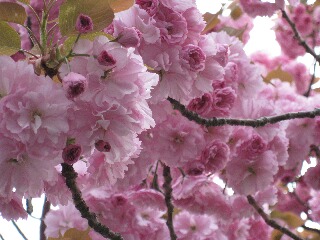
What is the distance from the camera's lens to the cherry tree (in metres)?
1.04

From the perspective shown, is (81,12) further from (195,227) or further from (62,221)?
(195,227)

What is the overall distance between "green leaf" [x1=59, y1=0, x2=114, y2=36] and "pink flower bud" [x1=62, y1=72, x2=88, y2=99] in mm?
176

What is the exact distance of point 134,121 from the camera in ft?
3.52

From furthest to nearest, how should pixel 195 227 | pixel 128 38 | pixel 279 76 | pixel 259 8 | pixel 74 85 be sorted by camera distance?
pixel 279 76, pixel 259 8, pixel 195 227, pixel 128 38, pixel 74 85

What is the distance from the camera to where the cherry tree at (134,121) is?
1044mm

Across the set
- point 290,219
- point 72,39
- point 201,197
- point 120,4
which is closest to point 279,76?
point 290,219

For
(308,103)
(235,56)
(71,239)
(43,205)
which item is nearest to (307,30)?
(308,103)

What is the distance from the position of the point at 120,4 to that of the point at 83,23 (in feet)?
0.58

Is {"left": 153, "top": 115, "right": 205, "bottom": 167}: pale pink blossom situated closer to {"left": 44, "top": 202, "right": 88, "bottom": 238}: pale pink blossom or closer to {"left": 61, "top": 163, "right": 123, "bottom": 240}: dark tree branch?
{"left": 61, "top": 163, "right": 123, "bottom": 240}: dark tree branch

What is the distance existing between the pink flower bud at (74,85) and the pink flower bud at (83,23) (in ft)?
0.39

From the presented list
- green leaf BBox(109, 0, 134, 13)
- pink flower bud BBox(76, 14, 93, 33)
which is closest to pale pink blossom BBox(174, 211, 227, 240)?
green leaf BBox(109, 0, 134, 13)

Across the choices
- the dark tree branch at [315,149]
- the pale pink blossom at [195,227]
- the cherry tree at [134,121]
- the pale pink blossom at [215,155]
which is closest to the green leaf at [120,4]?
the cherry tree at [134,121]

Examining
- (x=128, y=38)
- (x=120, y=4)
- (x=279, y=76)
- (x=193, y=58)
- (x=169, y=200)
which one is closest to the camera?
(x=128, y=38)

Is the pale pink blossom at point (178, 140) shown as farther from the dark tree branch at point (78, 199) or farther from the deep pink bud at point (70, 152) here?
the deep pink bud at point (70, 152)
